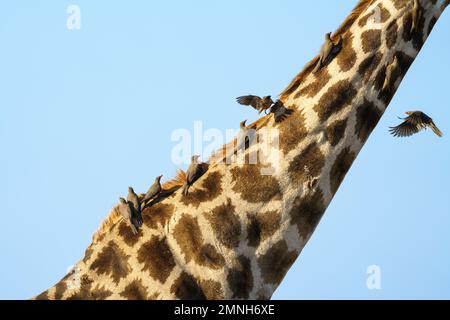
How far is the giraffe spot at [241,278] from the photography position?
55.8 feet

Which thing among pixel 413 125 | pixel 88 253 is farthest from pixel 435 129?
pixel 88 253

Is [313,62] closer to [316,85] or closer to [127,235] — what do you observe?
[316,85]

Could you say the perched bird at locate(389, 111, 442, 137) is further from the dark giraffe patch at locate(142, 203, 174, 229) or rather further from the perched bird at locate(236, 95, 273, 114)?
the dark giraffe patch at locate(142, 203, 174, 229)

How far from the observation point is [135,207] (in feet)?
57.2

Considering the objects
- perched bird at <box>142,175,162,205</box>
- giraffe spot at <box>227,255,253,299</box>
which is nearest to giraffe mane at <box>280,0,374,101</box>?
perched bird at <box>142,175,162,205</box>

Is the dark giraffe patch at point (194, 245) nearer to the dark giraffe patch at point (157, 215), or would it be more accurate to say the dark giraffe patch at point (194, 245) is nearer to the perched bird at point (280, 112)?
the dark giraffe patch at point (157, 215)

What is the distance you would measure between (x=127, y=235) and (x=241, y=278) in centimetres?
145

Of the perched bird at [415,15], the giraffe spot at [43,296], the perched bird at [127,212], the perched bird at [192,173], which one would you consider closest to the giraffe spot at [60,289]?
the giraffe spot at [43,296]

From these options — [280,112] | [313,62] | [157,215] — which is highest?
[313,62]

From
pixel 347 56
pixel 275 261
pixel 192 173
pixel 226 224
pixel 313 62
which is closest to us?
pixel 226 224

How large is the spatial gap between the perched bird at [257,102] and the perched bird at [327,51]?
2.15 feet

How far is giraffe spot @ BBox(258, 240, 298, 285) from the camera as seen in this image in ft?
56.2
